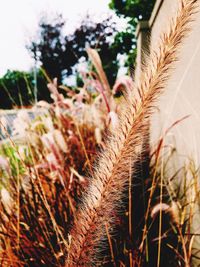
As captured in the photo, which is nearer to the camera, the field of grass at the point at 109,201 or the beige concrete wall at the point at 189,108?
the field of grass at the point at 109,201

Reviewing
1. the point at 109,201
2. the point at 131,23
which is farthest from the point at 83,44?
the point at 109,201

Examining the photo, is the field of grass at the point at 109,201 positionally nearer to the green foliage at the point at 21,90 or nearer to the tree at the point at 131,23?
the tree at the point at 131,23

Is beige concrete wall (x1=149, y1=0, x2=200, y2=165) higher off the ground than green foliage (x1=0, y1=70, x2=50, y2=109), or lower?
higher

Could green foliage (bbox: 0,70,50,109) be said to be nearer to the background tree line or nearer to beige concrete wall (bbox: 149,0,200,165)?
the background tree line

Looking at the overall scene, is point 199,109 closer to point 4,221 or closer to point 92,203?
point 92,203

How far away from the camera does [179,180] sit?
1.44 meters

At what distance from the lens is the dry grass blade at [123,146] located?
56 centimetres

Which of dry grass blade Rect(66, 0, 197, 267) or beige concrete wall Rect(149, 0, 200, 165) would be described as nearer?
dry grass blade Rect(66, 0, 197, 267)

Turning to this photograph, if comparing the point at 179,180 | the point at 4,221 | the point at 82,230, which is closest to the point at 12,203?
the point at 4,221

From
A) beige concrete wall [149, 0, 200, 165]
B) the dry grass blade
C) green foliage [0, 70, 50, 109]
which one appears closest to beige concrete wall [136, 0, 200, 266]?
beige concrete wall [149, 0, 200, 165]

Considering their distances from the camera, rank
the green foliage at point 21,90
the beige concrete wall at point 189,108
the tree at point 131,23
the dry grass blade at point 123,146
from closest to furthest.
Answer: the dry grass blade at point 123,146, the beige concrete wall at point 189,108, the tree at point 131,23, the green foliage at point 21,90

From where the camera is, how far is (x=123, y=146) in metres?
0.60

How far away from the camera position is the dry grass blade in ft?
1.83

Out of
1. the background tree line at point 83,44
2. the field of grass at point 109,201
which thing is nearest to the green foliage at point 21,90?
the background tree line at point 83,44
